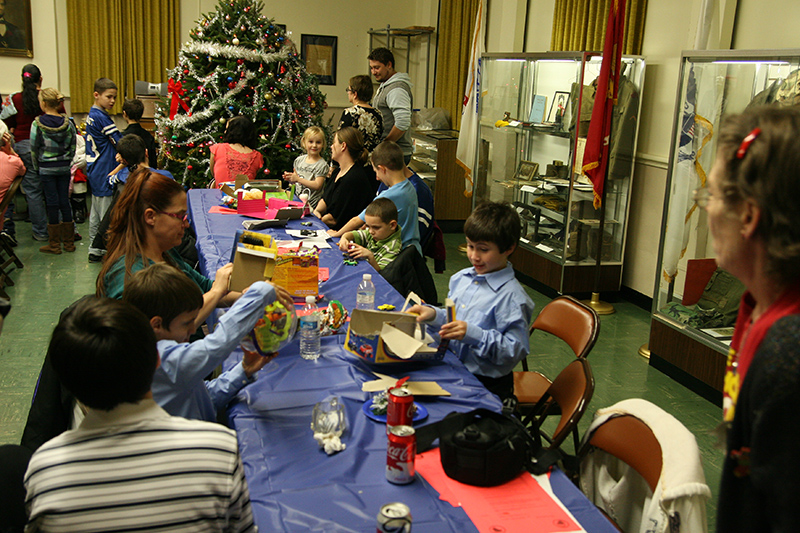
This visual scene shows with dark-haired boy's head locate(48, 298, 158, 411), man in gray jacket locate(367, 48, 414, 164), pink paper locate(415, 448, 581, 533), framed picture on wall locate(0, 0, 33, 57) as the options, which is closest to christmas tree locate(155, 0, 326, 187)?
man in gray jacket locate(367, 48, 414, 164)

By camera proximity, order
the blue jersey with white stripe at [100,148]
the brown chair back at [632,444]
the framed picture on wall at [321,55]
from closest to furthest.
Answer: the brown chair back at [632,444] → the blue jersey with white stripe at [100,148] → the framed picture on wall at [321,55]

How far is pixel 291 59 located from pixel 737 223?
19.8 ft

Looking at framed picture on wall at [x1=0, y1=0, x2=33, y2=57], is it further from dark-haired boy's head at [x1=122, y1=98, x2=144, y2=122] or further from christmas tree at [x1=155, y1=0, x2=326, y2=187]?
christmas tree at [x1=155, y1=0, x2=326, y2=187]

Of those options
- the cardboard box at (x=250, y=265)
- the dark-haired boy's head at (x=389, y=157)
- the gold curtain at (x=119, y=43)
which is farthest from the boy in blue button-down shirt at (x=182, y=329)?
the gold curtain at (x=119, y=43)

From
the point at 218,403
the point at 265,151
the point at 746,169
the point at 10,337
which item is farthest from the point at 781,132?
the point at 265,151

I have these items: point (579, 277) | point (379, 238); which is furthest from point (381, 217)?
point (579, 277)

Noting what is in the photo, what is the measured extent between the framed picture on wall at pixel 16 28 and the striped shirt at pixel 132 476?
395 inches

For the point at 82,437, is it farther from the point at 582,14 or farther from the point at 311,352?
the point at 582,14

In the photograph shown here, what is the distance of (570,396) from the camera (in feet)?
7.50

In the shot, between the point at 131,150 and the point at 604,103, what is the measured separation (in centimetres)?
405

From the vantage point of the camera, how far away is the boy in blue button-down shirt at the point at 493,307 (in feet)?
7.95

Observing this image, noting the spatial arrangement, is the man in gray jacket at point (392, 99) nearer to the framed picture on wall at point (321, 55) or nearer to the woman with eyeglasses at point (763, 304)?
the framed picture on wall at point (321, 55)

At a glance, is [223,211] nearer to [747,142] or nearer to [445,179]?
[445,179]

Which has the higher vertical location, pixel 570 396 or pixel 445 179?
pixel 445 179
